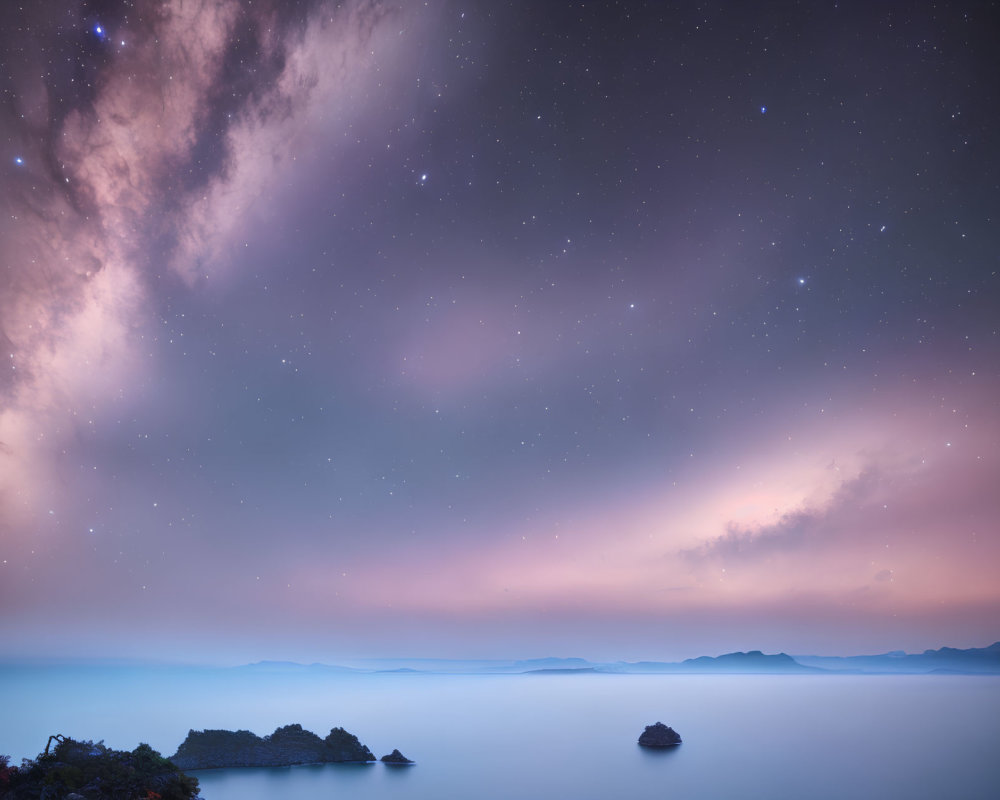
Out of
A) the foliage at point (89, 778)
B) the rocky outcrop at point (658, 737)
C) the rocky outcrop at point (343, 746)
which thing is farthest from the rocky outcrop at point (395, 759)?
the foliage at point (89, 778)

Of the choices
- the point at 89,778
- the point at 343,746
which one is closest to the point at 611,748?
the point at 343,746

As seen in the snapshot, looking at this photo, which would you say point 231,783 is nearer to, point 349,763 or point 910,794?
point 349,763

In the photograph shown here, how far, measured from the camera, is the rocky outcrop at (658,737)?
234 ft

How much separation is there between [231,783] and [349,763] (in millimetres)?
12879

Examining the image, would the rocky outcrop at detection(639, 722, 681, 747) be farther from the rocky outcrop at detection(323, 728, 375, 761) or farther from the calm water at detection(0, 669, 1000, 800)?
the rocky outcrop at detection(323, 728, 375, 761)

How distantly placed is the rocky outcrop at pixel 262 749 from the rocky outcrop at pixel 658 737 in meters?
39.4

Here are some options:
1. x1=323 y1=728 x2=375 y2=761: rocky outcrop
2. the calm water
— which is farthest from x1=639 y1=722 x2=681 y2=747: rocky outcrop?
x1=323 y1=728 x2=375 y2=761: rocky outcrop

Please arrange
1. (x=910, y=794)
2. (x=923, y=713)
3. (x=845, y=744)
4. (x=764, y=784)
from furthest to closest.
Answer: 1. (x=923, y=713)
2. (x=845, y=744)
3. (x=764, y=784)
4. (x=910, y=794)

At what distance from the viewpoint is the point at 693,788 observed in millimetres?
50219

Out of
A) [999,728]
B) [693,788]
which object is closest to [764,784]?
[693,788]

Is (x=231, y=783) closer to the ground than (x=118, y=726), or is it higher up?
higher up

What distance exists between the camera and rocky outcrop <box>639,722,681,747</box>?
71.3m

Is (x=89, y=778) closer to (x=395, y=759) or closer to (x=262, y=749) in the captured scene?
(x=262, y=749)

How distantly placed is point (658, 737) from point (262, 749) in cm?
5235
